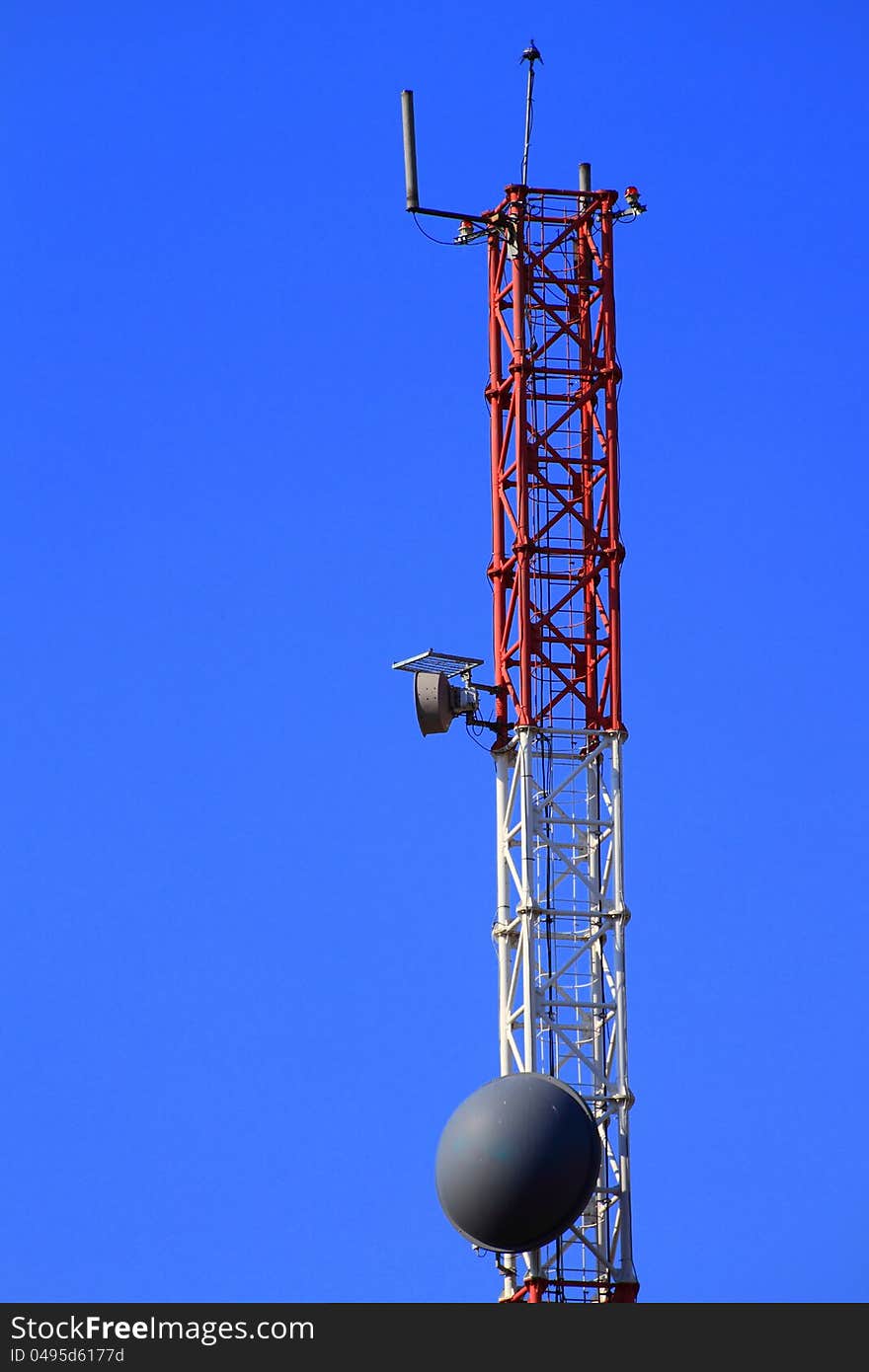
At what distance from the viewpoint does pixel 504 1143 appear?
67562mm
